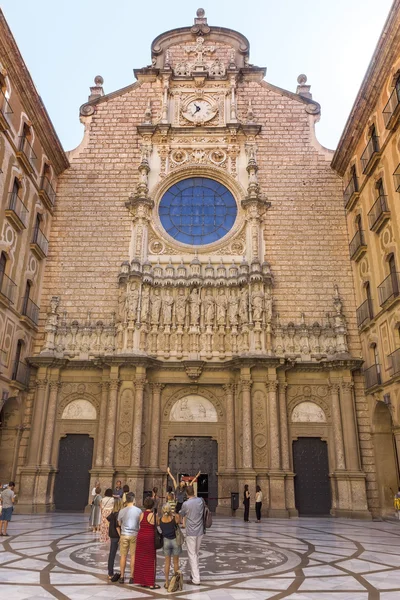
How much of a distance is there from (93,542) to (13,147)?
48.3ft

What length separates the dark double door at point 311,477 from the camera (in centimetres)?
1848

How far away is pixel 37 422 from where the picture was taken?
1903 centimetres

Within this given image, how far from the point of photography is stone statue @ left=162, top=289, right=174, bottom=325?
67.1 feet

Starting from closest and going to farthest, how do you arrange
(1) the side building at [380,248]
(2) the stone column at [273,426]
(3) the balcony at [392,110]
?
(3) the balcony at [392,110]
(1) the side building at [380,248]
(2) the stone column at [273,426]

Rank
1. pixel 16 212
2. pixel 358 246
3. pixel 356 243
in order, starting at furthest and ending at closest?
pixel 356 243 < pixel 358 246 < pixel 16 212

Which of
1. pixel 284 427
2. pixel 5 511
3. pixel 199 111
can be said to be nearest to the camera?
pixel 5 511

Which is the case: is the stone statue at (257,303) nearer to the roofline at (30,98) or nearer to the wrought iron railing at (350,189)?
the wrought iron railing at (350,189)

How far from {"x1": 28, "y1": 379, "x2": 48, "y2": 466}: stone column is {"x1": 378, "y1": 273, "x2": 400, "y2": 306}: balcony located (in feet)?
45.3

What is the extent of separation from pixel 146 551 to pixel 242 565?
2356 mm

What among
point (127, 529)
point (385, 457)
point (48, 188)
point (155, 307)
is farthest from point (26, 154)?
point (385, 457)

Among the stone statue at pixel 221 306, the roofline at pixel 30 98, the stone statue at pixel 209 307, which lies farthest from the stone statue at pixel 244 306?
the roofline at pixel 30 98

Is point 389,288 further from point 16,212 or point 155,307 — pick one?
point 16,212

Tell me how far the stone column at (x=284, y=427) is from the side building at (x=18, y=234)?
33.9ft

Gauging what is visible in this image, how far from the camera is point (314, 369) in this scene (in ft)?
65.1
